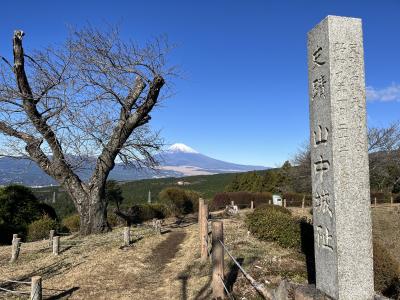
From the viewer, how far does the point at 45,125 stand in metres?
14.8

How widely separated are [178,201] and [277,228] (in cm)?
1514

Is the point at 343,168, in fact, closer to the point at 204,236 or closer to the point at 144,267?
the point at 204,236

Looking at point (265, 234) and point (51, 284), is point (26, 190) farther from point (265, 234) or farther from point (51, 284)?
point (265, 234)

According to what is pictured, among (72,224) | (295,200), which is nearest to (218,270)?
(72,224)

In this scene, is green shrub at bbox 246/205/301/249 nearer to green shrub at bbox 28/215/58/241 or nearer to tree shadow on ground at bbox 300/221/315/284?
tree shadow on ground at bbox 300/221/315/284

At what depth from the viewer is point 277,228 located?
11562mm

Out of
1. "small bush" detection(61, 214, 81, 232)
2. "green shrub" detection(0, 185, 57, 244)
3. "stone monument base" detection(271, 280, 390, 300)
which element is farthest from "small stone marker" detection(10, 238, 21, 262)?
"stone monument base" detection(271, 280, 390, 300)

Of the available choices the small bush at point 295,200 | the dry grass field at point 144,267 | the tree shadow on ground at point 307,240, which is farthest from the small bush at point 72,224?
the small bush at point 295,200

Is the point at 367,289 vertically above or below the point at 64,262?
above

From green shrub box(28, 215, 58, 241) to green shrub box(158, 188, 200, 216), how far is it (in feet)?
27.6

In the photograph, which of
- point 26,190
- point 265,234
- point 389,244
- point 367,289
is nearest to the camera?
point 367,289

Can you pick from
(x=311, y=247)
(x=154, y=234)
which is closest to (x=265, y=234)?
(x=311, y=247)

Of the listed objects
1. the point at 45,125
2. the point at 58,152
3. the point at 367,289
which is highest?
the point at 45,125

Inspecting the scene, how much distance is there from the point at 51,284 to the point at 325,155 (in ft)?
24.0
